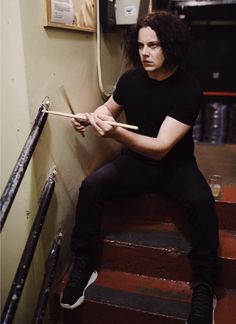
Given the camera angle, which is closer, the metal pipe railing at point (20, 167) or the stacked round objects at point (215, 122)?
the metal pipe railing at point (20, 167)

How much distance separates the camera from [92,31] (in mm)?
1688

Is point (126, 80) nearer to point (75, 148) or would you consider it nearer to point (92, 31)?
point (92, 31)

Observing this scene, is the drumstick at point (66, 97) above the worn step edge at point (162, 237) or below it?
above

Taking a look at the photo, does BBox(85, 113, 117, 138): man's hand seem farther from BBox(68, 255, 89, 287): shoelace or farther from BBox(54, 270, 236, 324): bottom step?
BBox(54, 270, 236, 324): bottom step

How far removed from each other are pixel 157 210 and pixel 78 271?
0.54 meters

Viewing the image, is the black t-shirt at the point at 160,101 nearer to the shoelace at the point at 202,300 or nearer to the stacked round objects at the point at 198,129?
the shoelace at the point at 202,300

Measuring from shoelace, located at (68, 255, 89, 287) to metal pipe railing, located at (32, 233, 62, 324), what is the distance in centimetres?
11

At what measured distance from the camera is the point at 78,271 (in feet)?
5.00

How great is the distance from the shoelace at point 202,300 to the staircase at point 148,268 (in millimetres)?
78

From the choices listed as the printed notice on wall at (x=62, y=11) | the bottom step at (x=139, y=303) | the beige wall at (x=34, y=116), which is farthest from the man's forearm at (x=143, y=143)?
the bottom step at (x=139, y=303)

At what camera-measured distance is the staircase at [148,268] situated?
146 cm

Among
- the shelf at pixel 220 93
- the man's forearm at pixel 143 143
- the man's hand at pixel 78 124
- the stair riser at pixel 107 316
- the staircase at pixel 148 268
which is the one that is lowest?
the stair riser at pixel 107 316

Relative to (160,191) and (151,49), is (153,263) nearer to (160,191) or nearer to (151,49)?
(160,191)

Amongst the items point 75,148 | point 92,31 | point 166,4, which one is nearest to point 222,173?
point 75,148
